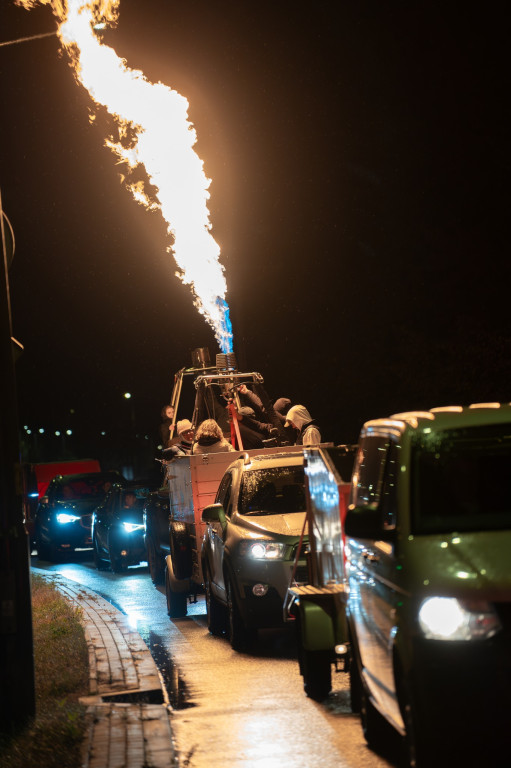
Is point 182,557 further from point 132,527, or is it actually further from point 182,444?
point 132,527

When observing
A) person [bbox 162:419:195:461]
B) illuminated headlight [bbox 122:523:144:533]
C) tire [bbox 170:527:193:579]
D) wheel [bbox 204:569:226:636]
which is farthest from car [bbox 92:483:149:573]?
wheel [bbox 204:569:226:636]

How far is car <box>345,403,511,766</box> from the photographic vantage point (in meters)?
5.62

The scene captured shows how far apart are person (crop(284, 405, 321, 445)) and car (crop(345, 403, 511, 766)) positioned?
884 centimetres

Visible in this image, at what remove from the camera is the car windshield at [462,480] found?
21.6 feet

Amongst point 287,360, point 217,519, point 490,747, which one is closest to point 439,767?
point 490,747

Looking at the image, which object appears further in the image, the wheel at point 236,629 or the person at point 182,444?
the person at point 182,444

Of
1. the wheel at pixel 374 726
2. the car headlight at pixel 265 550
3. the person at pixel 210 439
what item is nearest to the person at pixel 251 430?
the person at pixel 210 439

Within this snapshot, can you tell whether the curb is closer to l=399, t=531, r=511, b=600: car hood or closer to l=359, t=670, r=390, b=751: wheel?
l=359, t=670, r=390, b=751: wheel

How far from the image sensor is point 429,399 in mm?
29312

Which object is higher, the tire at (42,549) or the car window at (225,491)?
the tire at (42,549)

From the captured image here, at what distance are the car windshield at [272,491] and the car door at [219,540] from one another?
11.8 inches

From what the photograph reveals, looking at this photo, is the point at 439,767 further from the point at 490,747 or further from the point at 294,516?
the point at 294,516

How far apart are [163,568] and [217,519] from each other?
23.3 feet

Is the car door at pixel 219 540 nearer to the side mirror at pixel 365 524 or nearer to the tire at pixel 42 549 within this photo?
the side mirror at pixel 365 524
